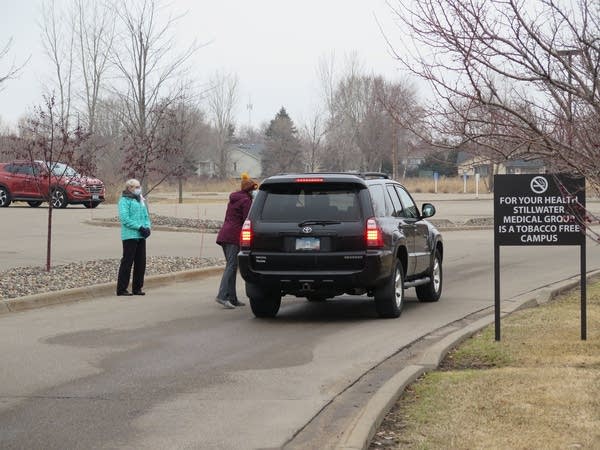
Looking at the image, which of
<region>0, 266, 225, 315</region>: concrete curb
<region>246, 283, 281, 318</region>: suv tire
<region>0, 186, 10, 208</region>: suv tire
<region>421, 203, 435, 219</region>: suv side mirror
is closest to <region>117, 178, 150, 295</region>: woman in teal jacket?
<region>0, 266, 225, 315</region>: concrete curb

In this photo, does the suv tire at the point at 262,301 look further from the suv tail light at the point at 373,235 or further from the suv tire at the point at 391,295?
the suv tail light at the point at 373,235

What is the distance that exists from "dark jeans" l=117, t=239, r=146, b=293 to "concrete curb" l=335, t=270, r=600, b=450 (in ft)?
17.5

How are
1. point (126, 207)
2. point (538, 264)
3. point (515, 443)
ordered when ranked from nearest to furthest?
1. point (515, 443)
2. point (126, 207)
3. point (538, 264)

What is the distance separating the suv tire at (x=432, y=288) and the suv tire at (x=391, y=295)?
151 cm

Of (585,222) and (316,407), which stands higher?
(585,222)

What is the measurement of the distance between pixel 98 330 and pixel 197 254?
33.6 feet

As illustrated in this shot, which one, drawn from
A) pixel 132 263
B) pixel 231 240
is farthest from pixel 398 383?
pixel 132 263

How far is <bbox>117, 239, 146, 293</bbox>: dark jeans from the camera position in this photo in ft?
50.0

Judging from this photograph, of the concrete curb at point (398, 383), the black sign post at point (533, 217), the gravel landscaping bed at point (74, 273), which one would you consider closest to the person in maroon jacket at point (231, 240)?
the gravel landscaping bed at point (74, 273)

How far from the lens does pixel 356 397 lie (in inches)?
323

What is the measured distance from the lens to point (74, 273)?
56.0 feet

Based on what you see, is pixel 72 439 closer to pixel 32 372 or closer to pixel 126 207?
pixel 32 372

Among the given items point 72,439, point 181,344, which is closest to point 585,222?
point 181,344

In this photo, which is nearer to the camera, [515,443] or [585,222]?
[515,443]
